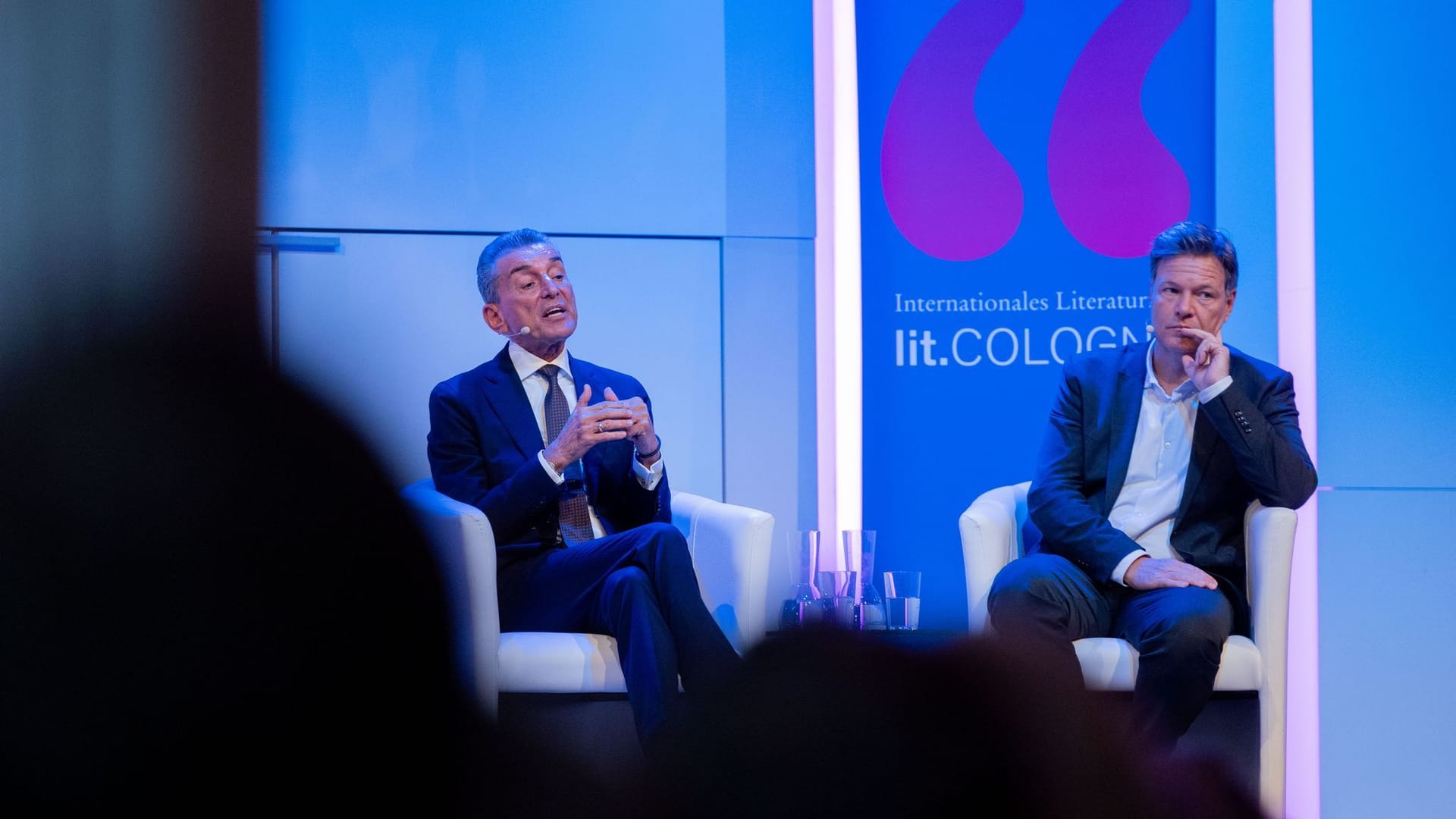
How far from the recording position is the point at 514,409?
304cm

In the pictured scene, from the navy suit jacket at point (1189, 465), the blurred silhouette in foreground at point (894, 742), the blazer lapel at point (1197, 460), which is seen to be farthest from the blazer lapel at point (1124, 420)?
the blurred silhouette in foreground at point (894, 742)

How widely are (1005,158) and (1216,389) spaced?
1.46 m

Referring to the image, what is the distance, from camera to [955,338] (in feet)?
13.1

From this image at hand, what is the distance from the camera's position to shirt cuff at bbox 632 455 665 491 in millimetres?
2959

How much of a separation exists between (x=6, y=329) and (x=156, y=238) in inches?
10.0

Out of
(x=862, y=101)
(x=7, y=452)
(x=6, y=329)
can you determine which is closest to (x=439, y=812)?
(x=7, y=452)

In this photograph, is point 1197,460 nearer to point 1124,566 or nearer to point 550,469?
point 1124,566

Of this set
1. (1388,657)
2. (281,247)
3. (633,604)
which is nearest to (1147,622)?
(633,604)

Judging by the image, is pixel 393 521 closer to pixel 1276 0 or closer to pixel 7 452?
pixel 7 452

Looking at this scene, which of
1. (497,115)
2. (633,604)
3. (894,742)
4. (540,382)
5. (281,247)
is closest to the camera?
(894,742)

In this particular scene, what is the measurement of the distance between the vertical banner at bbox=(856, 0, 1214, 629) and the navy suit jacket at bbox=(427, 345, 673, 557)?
4.03 feet

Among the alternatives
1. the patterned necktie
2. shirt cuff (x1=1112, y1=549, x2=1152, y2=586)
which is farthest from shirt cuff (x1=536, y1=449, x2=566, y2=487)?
shirt cuff (x1=1112, y1=549, x2=1152, y2=586)

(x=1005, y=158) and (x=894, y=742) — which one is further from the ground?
(x=1005, y=158)

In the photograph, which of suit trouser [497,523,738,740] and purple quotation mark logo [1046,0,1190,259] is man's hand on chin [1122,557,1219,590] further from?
purple quotation mark logo [1046,0,1190,259]
